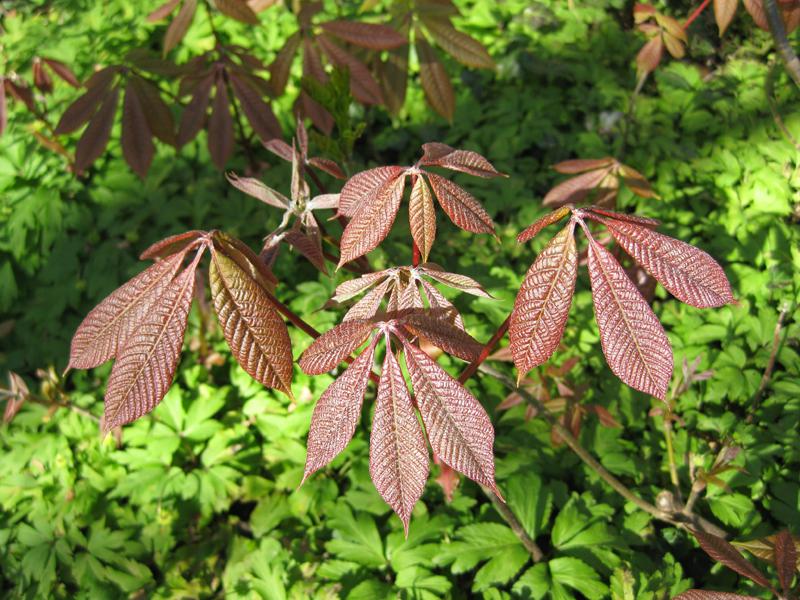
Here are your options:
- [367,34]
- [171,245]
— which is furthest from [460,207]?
[367,34]

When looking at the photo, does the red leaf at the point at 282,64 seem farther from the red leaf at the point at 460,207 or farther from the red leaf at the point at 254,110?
the red leaf at the point at 460,207

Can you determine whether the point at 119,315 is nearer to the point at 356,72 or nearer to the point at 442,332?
the point at 442,332

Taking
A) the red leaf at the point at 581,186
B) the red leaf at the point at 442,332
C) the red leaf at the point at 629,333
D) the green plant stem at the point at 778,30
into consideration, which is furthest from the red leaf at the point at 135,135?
the green plant stem at the point at 778,30

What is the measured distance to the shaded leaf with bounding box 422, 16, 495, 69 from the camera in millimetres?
2312

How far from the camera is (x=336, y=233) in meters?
2.65

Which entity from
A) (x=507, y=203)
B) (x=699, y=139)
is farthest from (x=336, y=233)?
(x=699, y=139)

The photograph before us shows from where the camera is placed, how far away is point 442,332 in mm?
977

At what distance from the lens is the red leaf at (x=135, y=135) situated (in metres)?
2.22

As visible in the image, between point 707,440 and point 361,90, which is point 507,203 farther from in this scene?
point 707,440

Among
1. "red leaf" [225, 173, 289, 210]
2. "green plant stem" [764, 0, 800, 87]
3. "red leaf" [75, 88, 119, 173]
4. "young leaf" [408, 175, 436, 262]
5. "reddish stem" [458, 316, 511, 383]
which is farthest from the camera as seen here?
"red leaf" [75, 88, 119, 173]

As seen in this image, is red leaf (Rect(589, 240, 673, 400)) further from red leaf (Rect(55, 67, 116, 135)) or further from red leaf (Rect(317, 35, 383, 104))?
red leaf (Rect(55, 67, 116, 135))

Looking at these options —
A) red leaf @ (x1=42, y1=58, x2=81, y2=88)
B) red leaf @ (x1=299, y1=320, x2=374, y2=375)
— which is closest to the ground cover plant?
red leaf @ (x1=299, y1=320, x2=374, y2=375)

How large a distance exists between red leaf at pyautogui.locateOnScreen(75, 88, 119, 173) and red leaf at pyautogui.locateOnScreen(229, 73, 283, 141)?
0.47 m

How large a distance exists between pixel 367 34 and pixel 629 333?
1.70 metres
